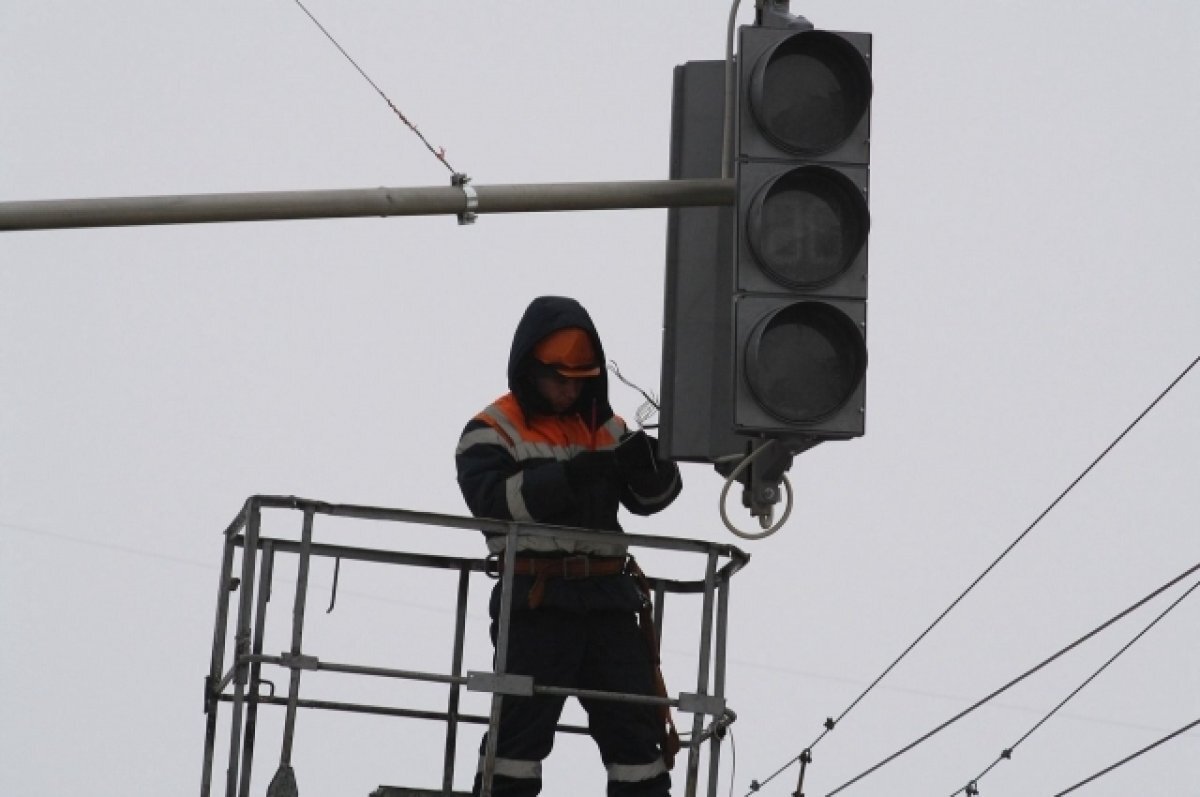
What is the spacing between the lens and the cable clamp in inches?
334

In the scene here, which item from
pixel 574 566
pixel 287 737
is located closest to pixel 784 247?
pixel 574 566

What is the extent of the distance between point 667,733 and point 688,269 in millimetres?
1923

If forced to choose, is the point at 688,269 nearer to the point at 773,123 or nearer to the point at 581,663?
the point at 773,123

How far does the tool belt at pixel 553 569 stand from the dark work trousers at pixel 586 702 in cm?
10

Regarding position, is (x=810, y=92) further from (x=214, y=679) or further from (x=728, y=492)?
(x=214, y=679)

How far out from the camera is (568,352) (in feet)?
32.6

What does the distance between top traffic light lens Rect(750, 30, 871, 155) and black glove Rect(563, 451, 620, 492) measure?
164cm

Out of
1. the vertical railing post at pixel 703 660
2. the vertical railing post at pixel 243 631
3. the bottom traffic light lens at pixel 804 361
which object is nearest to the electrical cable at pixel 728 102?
the bottom traffic light lens at pixel 804 361

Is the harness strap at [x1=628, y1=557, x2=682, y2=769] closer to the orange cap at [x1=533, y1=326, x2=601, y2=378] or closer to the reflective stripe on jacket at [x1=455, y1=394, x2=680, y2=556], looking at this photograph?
the reflective stripe on jacket at [x1=455, y1=394, x2=680, y2=556]

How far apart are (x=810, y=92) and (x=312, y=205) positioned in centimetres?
181

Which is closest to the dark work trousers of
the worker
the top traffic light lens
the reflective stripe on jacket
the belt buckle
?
the worker

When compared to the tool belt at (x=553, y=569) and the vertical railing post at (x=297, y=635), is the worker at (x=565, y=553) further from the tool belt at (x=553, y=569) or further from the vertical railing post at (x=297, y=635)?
the vertical railing post at (x=297, y=635)

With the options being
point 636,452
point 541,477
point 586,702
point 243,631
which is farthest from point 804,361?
Result: point 243,631

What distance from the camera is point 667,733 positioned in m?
9.77
